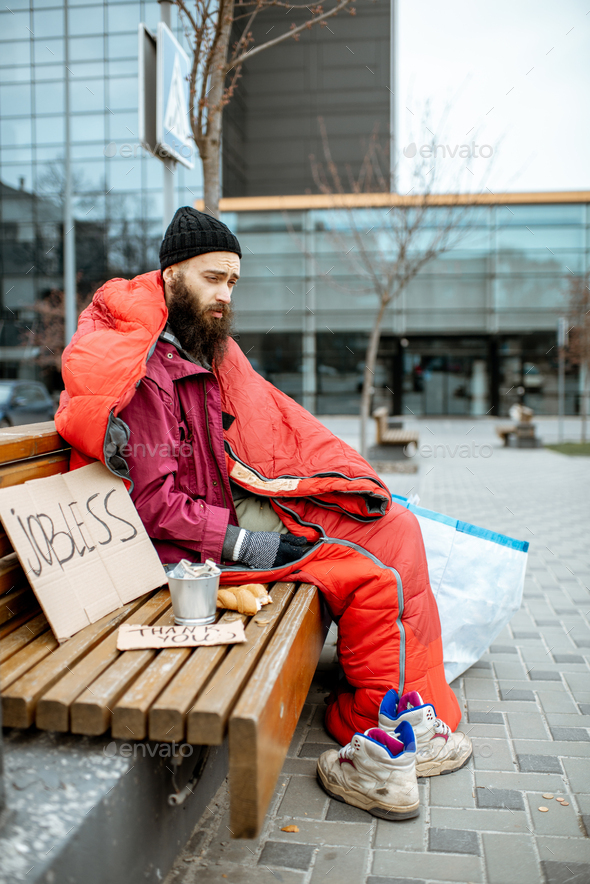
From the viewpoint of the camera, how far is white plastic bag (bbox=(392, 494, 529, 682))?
10.0 ft

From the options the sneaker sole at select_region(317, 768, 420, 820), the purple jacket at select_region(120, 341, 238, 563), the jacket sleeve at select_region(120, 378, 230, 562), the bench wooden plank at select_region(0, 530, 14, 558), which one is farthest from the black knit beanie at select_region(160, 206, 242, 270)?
the sneaker sole at select_region(317, 768, 420, 820)

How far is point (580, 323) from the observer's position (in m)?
18.5

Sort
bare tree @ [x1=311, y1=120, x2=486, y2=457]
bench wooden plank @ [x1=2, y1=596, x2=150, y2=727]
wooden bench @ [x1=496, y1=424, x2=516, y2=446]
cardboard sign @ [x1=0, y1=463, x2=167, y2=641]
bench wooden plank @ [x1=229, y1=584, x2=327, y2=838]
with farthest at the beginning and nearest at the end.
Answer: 1. wooden bench @ [x1=496, y1=424, x2=516, y2=446]
2. bare tree @ [x1=311, y1=120, x2=486, y2=457]
3. cardboard sign @ [x1=0, y1=463, x2=167, y2=641]
4. bench wooden plank @ [x1=2, y1=596, x2=150, y2=727]
5. bench wooden plank @ [x1=229, y1=584, x2=327, y2=838]

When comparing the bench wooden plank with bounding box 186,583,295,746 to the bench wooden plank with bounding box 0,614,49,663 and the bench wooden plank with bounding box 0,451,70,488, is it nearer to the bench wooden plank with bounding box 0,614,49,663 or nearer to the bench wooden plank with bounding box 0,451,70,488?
the bench wooden plank with bounding box 0,614,49,663

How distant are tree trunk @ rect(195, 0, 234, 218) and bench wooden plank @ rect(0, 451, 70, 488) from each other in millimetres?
Result: 2165

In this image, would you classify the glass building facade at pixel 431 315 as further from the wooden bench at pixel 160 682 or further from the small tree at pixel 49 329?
the wooden bench at pixel 160 682

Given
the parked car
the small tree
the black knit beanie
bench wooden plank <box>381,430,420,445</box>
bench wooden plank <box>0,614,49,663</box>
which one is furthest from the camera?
the small tree

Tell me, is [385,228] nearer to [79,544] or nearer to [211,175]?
[211,175]

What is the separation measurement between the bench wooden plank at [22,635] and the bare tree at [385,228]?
27.7 feet

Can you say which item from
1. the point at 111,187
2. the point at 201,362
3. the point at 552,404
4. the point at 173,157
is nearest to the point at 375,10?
the point at 111,187

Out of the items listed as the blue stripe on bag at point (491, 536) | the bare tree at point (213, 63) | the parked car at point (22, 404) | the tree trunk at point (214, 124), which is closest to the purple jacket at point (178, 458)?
the blue stripe on bag at point (491, 536)

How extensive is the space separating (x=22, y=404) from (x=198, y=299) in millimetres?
14511

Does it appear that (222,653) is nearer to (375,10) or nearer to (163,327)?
(163,327)

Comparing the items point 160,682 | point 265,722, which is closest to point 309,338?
point 160,682
